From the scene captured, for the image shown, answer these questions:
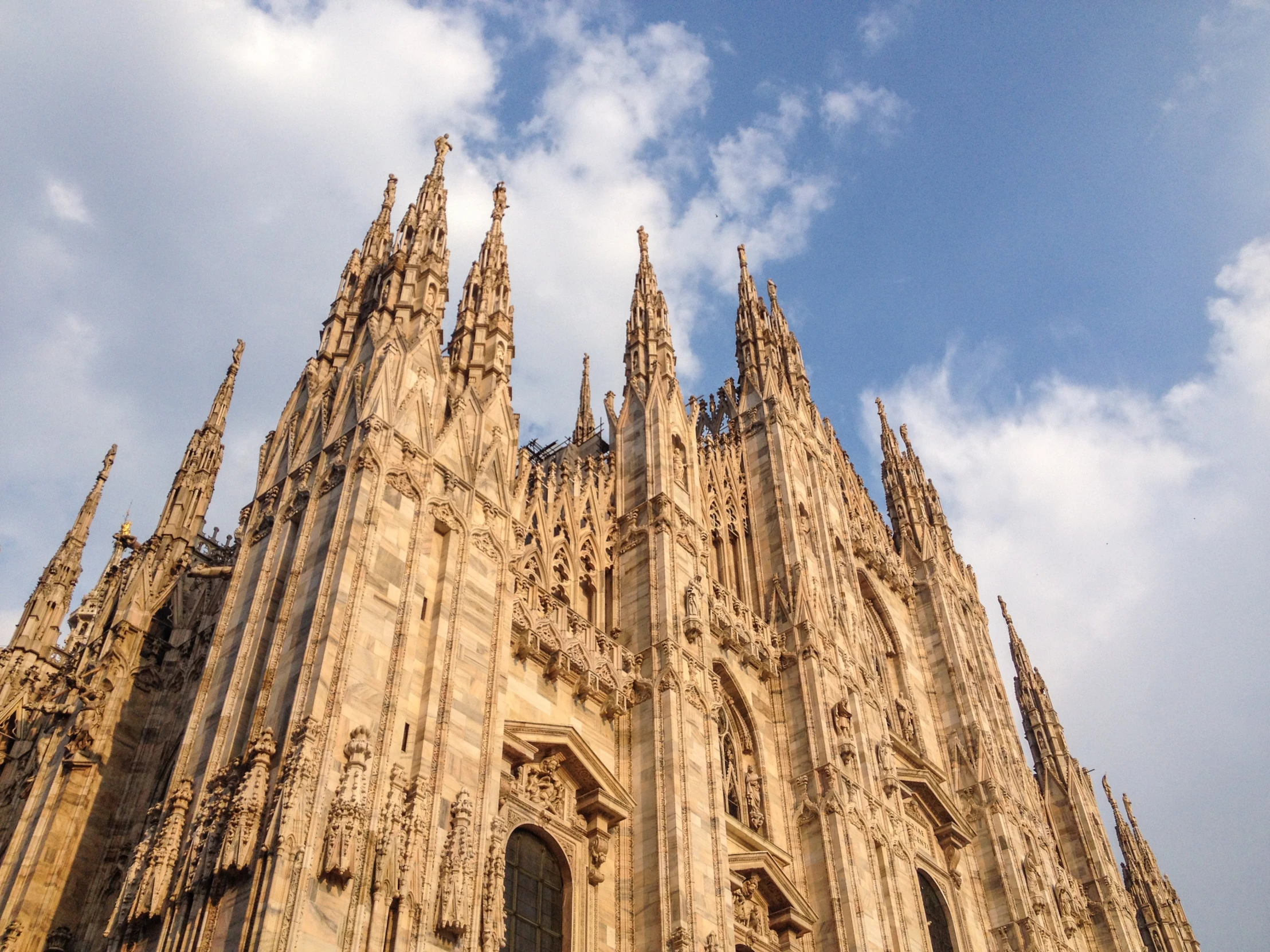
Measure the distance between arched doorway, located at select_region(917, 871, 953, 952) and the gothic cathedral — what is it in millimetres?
91

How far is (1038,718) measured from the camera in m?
46.7

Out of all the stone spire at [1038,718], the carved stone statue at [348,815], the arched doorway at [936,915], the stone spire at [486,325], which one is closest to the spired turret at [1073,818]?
the stone spire at [1038,718]

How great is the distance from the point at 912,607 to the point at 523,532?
22.1m

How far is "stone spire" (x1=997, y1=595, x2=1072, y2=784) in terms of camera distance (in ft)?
146

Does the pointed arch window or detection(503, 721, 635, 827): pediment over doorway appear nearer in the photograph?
detection(503, 721, 635, 827): pediment over doorway

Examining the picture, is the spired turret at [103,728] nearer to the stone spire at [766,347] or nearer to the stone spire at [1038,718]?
the stone spire at [766,347]

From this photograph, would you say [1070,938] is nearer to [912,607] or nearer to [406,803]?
[912,607]

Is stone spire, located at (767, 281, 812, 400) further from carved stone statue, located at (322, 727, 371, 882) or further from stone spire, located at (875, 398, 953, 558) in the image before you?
carved stone statue, located at (322, 727, 371, 882)

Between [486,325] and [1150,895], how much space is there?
38.2 m

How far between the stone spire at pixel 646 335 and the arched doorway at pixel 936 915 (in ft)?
45.3

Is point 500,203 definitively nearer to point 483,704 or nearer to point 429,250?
point 429,250

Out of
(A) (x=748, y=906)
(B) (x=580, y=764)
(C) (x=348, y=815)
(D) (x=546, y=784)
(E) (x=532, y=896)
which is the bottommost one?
(C) (x=348, y=815)

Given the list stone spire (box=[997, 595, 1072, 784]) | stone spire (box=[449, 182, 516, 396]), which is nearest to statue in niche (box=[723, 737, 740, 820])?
stone spire (box=[449, 182, 516, 396])

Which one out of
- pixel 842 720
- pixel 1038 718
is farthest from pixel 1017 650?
pixel 842 720
